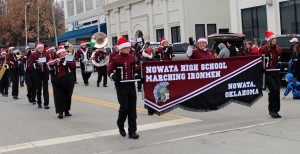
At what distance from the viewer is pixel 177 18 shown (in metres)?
37.8

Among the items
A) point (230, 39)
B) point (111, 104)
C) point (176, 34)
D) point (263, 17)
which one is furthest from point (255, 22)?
point (111, 104)

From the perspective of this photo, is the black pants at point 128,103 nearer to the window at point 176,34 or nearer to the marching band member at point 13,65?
the marching band member at point 13,65

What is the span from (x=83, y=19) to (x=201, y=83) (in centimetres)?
4943

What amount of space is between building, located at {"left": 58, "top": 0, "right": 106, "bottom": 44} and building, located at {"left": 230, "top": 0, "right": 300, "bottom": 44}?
73.0ft

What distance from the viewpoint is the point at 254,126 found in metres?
9.34

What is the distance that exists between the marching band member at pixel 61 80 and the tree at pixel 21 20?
60.3 metres

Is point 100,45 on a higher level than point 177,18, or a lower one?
lower

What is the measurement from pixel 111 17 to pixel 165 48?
34.2 metres

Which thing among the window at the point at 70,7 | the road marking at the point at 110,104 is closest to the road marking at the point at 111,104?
the road marking at the point at 110,104

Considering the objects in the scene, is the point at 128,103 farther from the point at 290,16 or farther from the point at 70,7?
the point at 70,7

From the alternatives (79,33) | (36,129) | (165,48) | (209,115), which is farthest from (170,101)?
(79,33)

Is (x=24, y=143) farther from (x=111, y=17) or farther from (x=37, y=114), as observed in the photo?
(x=111, y=17)

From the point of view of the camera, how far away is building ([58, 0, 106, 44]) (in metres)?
52.3

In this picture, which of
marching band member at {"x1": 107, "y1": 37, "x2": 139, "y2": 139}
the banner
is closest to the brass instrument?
the banner
